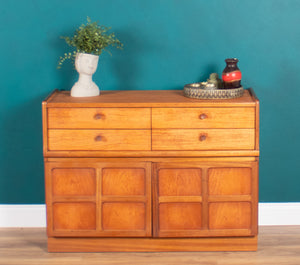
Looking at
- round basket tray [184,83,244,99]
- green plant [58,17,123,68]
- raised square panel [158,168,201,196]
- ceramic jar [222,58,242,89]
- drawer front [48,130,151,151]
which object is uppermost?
green plant [58,17,123,68]

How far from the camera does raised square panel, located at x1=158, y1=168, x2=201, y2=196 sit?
2.98 meters

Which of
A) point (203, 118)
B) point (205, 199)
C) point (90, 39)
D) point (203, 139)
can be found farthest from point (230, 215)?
point (90, 39)

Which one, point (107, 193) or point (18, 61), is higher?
point (18, 61)

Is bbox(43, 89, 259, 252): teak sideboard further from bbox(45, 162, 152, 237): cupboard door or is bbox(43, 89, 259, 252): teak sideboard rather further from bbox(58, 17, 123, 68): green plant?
bbox(58, 17, 123, 68): green plant

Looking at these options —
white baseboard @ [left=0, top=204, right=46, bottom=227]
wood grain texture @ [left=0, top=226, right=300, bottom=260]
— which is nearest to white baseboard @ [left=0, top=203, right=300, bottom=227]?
white baseboard @ [left=0, top=204, right=46, bottom=227]

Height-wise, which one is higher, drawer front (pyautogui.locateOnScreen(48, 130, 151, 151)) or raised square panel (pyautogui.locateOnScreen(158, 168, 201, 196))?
drawer front (pyautogui.locateOnScreen(48, 130, 151, 151))

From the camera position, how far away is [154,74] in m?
3.32

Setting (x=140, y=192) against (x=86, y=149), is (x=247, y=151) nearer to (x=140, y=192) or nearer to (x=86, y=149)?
(x=140, y=192)

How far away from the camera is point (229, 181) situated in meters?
2.98

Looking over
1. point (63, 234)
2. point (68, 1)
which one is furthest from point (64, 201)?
point (68, 1)

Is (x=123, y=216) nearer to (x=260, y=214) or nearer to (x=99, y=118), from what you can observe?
(x=99, y=118)

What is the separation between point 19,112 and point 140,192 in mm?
909

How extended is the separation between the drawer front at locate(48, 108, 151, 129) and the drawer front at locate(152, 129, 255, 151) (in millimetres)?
103

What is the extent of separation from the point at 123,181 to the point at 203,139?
1.55 ft
